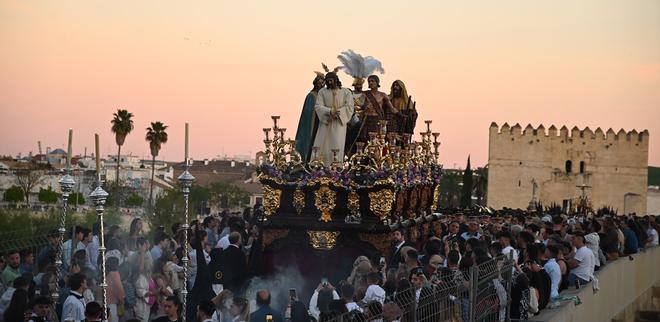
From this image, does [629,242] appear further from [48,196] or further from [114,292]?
[48,196]

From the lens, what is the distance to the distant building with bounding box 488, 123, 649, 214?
88.7m

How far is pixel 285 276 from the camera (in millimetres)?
18078

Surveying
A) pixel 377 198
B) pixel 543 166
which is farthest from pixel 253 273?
pixel 543 166

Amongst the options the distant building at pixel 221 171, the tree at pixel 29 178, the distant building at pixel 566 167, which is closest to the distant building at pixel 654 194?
the distant building at pixel 566 167

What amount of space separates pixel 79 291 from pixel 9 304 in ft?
2.35

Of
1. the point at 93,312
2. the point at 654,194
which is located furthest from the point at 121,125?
the point at 654,194

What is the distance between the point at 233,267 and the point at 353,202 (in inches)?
95.8

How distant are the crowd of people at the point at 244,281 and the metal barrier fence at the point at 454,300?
0.05 feet

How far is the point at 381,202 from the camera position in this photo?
719 inches

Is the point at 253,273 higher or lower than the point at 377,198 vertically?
lower

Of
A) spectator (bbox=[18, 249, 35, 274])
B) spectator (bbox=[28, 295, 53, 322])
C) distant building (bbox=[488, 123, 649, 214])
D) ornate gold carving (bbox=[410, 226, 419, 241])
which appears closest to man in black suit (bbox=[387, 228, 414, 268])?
ornate gold carving (bbox=[410, 226, 419, 241])

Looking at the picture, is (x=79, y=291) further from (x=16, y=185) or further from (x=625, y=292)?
(x=16, y=185)

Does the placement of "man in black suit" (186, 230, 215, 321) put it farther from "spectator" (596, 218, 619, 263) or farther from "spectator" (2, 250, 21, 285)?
"spectator" (596, 218, 619, 263)

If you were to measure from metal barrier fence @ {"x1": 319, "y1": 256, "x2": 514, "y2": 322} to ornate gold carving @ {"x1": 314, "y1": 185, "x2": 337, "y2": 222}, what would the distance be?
15.9 ft
